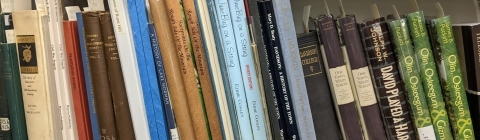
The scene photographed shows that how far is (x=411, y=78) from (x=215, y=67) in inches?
10.9

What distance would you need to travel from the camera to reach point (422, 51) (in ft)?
1.90

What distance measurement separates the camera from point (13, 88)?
20.8 inches

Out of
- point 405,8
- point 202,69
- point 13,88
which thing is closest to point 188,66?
point 202,69

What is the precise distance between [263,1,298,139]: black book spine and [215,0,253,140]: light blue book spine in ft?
0.16

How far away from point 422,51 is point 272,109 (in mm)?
235

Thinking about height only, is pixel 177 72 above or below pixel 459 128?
above

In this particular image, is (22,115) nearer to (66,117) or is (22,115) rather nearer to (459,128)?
(66,117)

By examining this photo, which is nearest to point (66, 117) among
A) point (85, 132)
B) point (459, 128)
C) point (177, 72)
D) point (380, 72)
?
point (85, 132)

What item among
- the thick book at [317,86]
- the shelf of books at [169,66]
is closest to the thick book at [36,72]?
the shelf of books at [169,66]

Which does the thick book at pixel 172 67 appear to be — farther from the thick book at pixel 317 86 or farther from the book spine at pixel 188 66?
the thick book at pixel 317 86

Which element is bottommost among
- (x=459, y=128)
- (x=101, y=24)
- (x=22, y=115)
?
(x=459, y=128)

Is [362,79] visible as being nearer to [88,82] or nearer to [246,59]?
[246,59]

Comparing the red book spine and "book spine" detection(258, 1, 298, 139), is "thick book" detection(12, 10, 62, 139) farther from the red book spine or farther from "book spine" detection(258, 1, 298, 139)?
"book spine" detection(258, 1, 298, 139)

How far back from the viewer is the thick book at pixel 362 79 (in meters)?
0.57
